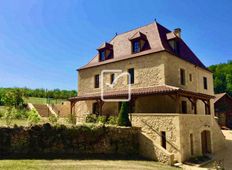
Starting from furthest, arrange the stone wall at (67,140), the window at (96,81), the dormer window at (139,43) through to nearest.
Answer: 1. the window at (96,81)
2. the dormer window at (139,43)
3. the stone wall at (67,140)

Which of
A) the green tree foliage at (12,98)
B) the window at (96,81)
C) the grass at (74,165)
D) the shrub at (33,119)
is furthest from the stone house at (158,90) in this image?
the green tree foliage at (12,98)

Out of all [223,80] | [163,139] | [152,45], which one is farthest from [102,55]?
[223,80]

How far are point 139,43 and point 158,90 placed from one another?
6598 millimetres

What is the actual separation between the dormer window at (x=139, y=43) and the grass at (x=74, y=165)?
11.6 meters

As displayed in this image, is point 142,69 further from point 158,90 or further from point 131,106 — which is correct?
point 158,90

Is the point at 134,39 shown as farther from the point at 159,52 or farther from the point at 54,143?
the point at 54,143

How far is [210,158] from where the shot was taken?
17656 millimetres

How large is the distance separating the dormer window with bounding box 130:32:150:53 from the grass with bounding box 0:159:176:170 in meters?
11.6

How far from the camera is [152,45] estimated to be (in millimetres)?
22281

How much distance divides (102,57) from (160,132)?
41.0 ft

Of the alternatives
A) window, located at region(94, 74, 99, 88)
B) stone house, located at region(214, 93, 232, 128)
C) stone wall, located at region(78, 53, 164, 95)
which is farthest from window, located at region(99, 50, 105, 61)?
stone house, located at region(214, 93, 232, 128)

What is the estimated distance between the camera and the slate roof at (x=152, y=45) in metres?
22.0

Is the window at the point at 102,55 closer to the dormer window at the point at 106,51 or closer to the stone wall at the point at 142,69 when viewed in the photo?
the dormer window at the point at 106,51

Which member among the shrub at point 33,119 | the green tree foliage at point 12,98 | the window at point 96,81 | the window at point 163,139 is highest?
the window at point 96,81
